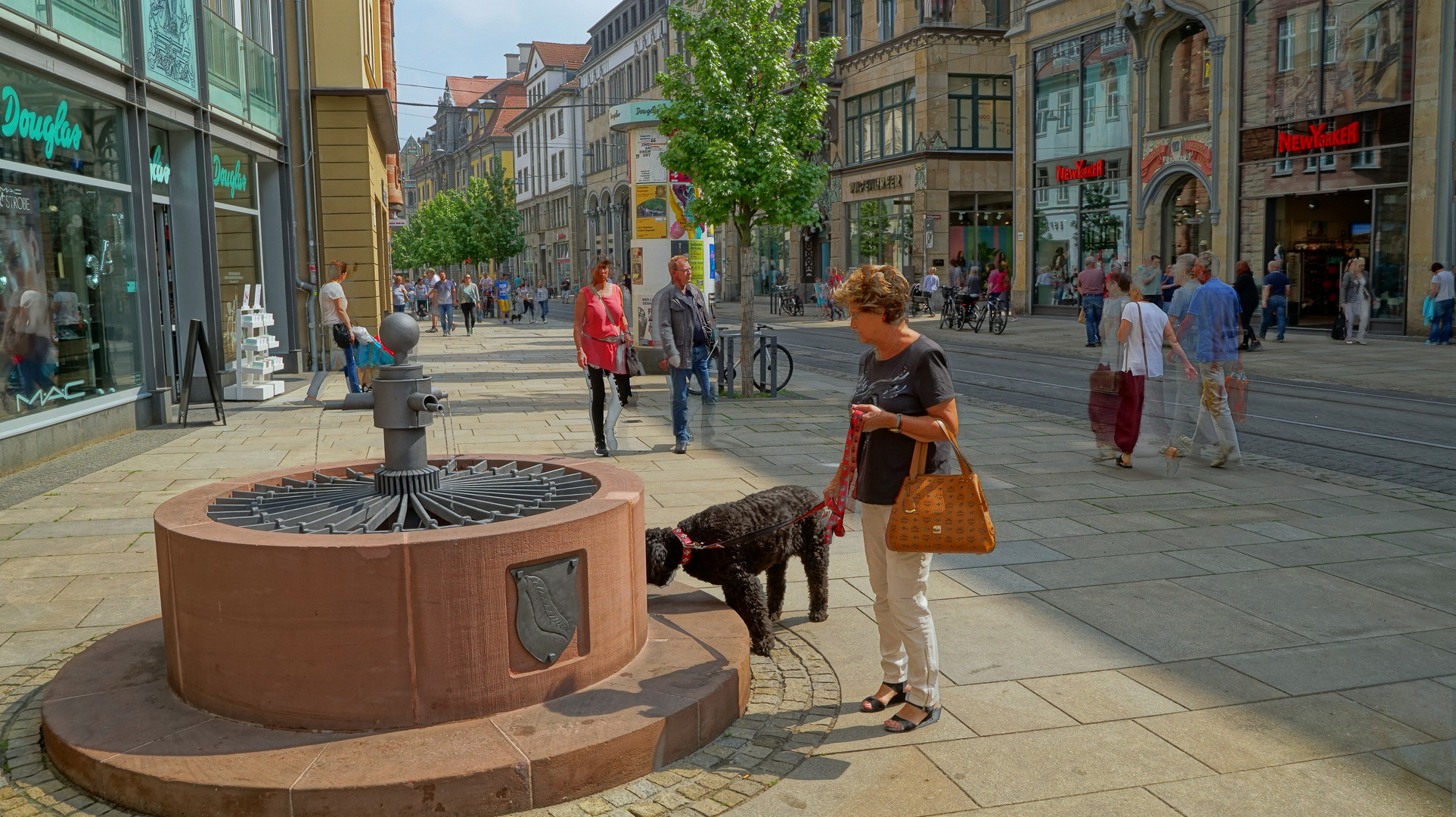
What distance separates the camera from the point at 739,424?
12367 millimetres

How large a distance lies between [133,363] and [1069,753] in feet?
37.0

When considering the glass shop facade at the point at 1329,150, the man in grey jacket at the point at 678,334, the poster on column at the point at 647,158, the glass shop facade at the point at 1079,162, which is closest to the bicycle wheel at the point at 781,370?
the poster on column at the point at 647,158

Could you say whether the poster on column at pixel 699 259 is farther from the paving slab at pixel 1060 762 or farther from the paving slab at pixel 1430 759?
the paving slab at pixel 1430 759

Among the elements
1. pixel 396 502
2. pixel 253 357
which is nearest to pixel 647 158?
pixel 253 357

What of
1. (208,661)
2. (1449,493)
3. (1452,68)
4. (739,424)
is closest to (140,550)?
(208,661)

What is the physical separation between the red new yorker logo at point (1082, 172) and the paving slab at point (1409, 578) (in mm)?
27131

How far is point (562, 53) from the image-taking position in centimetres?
8644

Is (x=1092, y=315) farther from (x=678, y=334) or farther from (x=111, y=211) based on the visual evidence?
(x=111, y=211)

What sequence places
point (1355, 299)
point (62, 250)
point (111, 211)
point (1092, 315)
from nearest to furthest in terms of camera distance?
point (62, 250) → point (111, 211) → point (1355, 299) → point (1092, 315)

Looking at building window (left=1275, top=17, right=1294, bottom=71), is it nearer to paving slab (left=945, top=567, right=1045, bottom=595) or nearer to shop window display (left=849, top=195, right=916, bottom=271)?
shop window display (left=849, top=195, right=916, bottom=271)

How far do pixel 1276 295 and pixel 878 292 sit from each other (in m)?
22.4

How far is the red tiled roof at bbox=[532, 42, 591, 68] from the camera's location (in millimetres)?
84562

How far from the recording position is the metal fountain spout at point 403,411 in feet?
14.1

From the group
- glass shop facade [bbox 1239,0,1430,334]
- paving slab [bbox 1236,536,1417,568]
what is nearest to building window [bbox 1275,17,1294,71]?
glass shop facade [bbox 1239,0,1430,334]
